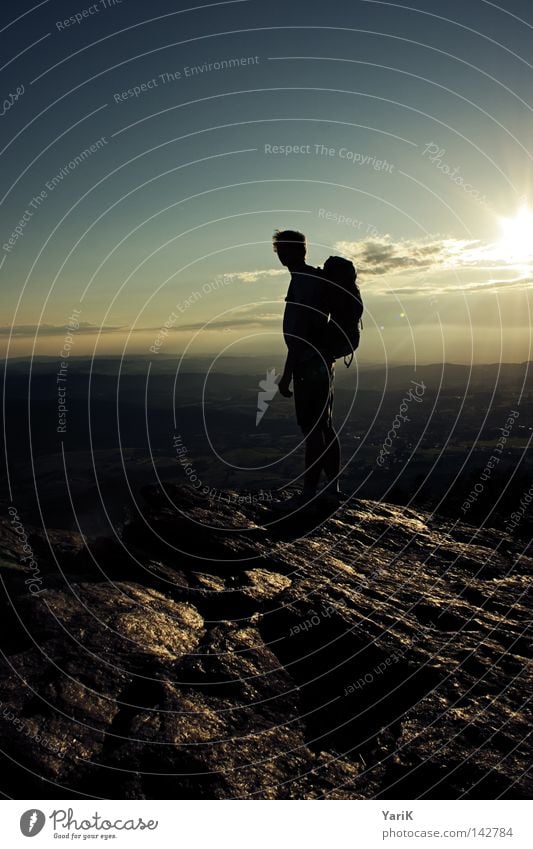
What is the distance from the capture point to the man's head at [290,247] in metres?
11.0

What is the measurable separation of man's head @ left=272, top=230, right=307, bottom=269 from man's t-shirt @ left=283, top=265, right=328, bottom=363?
0.78ft

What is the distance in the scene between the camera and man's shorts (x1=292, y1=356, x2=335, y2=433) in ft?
36.4

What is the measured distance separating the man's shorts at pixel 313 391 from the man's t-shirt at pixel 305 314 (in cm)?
21

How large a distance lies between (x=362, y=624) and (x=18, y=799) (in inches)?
145

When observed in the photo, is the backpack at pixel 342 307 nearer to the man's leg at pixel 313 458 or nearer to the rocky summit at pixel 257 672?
the man's leg at pixel 313 458

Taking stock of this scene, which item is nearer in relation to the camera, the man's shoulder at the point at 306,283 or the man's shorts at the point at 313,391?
the man's shoulder at the point at 306,283

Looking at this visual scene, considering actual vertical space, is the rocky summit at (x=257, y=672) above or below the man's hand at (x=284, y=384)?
below

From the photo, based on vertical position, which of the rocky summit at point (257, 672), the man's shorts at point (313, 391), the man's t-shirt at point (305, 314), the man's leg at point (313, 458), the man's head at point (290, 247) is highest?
the man's head at point (290, 247)

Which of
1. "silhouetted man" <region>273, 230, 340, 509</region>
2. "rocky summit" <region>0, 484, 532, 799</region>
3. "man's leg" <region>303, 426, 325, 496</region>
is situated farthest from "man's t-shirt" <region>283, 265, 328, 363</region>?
"rocky summit" <region>0, 484, 532, 799</region>

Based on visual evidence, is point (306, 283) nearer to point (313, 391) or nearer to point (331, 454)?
point (313, 391)

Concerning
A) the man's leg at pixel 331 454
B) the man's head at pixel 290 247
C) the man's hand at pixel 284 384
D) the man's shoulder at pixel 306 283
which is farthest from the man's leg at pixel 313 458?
the man's head at pixel 290 247

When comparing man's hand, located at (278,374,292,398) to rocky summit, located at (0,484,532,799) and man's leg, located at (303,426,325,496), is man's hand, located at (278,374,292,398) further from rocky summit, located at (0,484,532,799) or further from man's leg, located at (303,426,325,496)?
rocky summit, located at (0,484,532,799)

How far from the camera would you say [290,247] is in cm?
1100

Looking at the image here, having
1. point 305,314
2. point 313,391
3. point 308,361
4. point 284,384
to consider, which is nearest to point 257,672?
point 284,384
